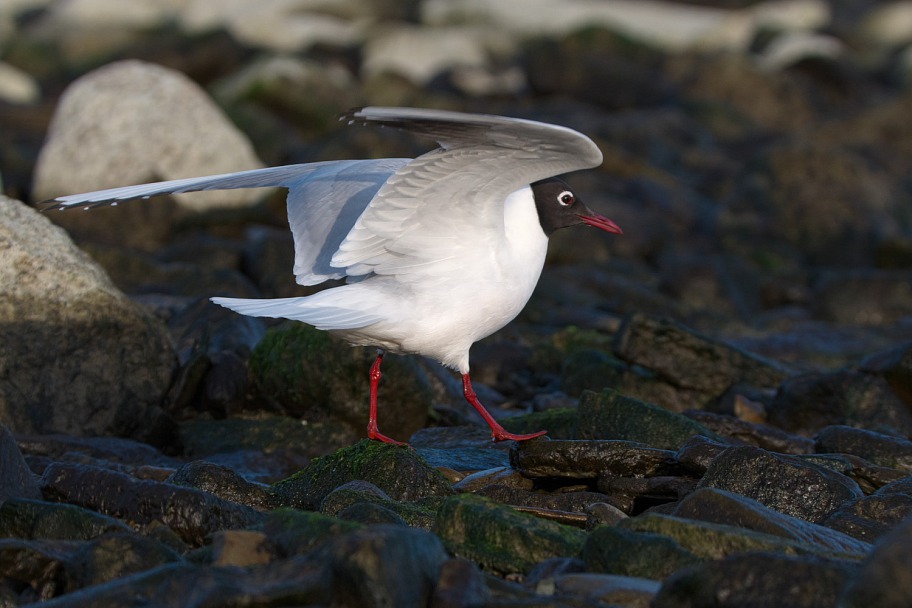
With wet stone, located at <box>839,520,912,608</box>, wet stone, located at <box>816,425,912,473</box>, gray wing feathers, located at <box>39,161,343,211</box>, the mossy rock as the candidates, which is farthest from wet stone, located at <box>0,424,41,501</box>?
wet stone, located at <box>816,425,912,473</box>

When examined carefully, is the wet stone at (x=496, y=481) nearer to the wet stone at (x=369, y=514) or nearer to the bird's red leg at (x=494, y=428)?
the bird's red leg at (x=494, y=428)

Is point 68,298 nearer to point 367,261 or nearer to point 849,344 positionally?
point 367,261

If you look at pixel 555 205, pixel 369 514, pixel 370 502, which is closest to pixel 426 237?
pixel 555 205

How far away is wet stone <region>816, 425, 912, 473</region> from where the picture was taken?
746cm

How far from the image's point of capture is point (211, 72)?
1025 inches

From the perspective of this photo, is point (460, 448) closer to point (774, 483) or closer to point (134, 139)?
point (774, 483)

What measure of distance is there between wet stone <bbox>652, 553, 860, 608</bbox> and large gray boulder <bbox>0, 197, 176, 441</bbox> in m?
4.73

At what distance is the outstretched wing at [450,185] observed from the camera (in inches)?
235

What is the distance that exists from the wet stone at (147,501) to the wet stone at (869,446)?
3655 mm

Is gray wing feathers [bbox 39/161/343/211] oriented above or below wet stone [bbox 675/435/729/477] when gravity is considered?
above

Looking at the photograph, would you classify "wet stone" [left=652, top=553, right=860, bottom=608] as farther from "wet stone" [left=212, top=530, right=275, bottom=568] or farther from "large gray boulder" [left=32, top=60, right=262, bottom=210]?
"large gray boulder" [left=32, top=60, right=262, bottom=210]

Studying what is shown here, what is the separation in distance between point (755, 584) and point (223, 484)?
2.96m

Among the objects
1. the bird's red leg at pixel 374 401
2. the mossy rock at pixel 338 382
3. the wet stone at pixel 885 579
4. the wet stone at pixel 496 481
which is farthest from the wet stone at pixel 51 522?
the mossy rock at pixel 338 382

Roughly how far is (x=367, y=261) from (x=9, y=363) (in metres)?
2.43
